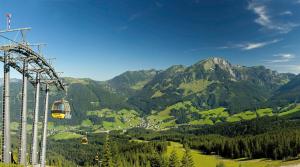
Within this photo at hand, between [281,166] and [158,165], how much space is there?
5511 centimetres

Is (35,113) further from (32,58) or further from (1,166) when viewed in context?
(1,166)

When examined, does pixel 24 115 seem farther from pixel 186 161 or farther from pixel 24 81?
pixel 186 161

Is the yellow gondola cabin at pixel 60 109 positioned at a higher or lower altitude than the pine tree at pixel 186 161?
higher

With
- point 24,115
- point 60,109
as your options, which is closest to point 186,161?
point 60,109

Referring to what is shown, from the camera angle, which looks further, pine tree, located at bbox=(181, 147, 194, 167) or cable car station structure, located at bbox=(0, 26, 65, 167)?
pine tree, located at bbox=(181, 147, 194, 167)

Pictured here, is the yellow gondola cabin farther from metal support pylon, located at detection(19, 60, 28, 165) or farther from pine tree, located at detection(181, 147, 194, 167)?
pine tree, located at detection(181, 147, 194, 167)

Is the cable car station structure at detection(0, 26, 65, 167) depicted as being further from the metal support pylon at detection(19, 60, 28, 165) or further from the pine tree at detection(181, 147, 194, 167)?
the pine tree at detection(181, 147, 194, 167)

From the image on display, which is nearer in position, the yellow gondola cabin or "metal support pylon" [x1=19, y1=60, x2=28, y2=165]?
"metal support pylon" [x1=19, y1=60, x2=28, y2=165]

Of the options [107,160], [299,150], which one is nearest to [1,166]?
[107,160]

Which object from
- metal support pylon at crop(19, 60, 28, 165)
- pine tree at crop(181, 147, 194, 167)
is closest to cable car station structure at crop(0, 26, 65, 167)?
metal support pylon at crop(19, 60, 28, 165)

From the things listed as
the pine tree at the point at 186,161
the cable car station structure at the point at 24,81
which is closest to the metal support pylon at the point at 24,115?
the cable car station structure at the point at 24,81

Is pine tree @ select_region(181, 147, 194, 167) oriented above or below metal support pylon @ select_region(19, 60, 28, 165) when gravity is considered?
below

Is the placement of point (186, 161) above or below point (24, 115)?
below

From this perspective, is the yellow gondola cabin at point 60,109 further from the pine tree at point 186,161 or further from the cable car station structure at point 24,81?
the pine tree at point 186,161
